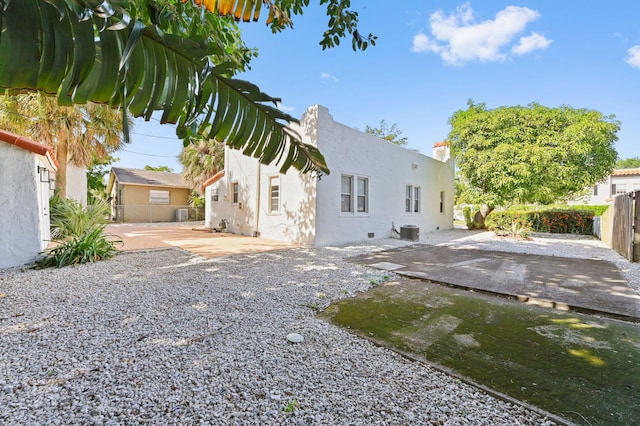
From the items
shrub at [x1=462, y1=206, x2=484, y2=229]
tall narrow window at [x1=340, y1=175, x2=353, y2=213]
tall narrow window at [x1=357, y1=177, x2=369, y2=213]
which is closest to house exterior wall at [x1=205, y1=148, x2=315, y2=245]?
tall narrow window at [x1=340, y1=175, x2=353, y2=213]

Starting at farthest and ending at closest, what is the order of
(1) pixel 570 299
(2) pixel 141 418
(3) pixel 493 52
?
(3) pixel 493 52, (1) pixel 570 299, (2) pixel 141 418

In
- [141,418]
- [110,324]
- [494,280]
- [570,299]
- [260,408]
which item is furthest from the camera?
[494,280]

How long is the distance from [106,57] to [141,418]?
218 cm

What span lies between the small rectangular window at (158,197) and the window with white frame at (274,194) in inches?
661

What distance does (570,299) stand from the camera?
4434mm

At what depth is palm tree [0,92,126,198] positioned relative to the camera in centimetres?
1056

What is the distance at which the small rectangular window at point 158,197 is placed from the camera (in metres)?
23.3

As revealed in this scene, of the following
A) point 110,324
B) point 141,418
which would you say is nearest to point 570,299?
point 141,418

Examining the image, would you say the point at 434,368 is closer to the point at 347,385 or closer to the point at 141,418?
the point at 347,385

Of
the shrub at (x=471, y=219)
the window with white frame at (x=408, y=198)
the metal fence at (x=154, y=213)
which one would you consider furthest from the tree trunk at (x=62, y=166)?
the shrub at (x=471, y=219)

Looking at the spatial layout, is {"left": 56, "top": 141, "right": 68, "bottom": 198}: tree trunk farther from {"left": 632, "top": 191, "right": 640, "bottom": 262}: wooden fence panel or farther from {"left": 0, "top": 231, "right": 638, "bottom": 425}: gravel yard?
{"left": 632, "top": 191, "right": 640, "bottom": 262}: wooden fence panel

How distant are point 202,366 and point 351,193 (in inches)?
355

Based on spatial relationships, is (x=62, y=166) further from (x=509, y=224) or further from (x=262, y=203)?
(x=509, y=224)

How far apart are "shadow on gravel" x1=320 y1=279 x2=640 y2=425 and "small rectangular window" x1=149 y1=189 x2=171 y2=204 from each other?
23958mm
